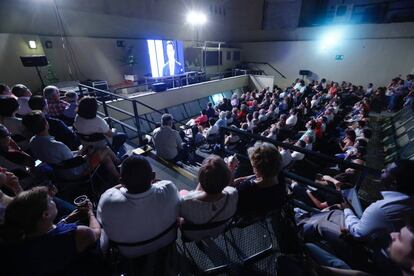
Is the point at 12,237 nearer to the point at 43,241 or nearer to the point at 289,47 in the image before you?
the point at 43,241

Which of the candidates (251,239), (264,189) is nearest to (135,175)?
(264,189)

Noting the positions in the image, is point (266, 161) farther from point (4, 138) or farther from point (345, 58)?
point (345, 58)

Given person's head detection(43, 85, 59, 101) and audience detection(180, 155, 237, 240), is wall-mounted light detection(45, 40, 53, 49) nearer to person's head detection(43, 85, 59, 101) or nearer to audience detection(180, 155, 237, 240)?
person's head detection(43, 85, 59, 101)

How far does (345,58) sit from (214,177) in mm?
12965

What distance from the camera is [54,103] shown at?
10.0 ft

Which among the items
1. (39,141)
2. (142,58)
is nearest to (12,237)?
(39,141)

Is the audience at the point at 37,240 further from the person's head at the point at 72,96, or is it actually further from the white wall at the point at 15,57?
the white wall at the point at 15,57

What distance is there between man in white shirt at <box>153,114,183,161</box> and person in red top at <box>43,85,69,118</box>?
1420 mm

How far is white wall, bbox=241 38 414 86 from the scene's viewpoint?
9875 millimetres

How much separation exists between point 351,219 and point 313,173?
2.37 m

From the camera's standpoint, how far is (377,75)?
1052cm

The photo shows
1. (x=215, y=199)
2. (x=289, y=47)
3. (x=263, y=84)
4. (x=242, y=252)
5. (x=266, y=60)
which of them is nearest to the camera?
(x=215, y=199)

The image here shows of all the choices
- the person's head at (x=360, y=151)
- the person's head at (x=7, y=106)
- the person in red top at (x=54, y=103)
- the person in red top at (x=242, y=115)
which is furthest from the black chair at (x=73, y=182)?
the person in red top at (x=242, y=115)

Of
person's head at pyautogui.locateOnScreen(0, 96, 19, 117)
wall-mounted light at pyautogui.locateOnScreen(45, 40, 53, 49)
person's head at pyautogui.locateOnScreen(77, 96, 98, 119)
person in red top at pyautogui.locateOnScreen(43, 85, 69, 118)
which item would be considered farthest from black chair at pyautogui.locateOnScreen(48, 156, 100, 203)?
wall-mounted light at pyautogui.locateOnScreen(45, 40, 53, 49)
